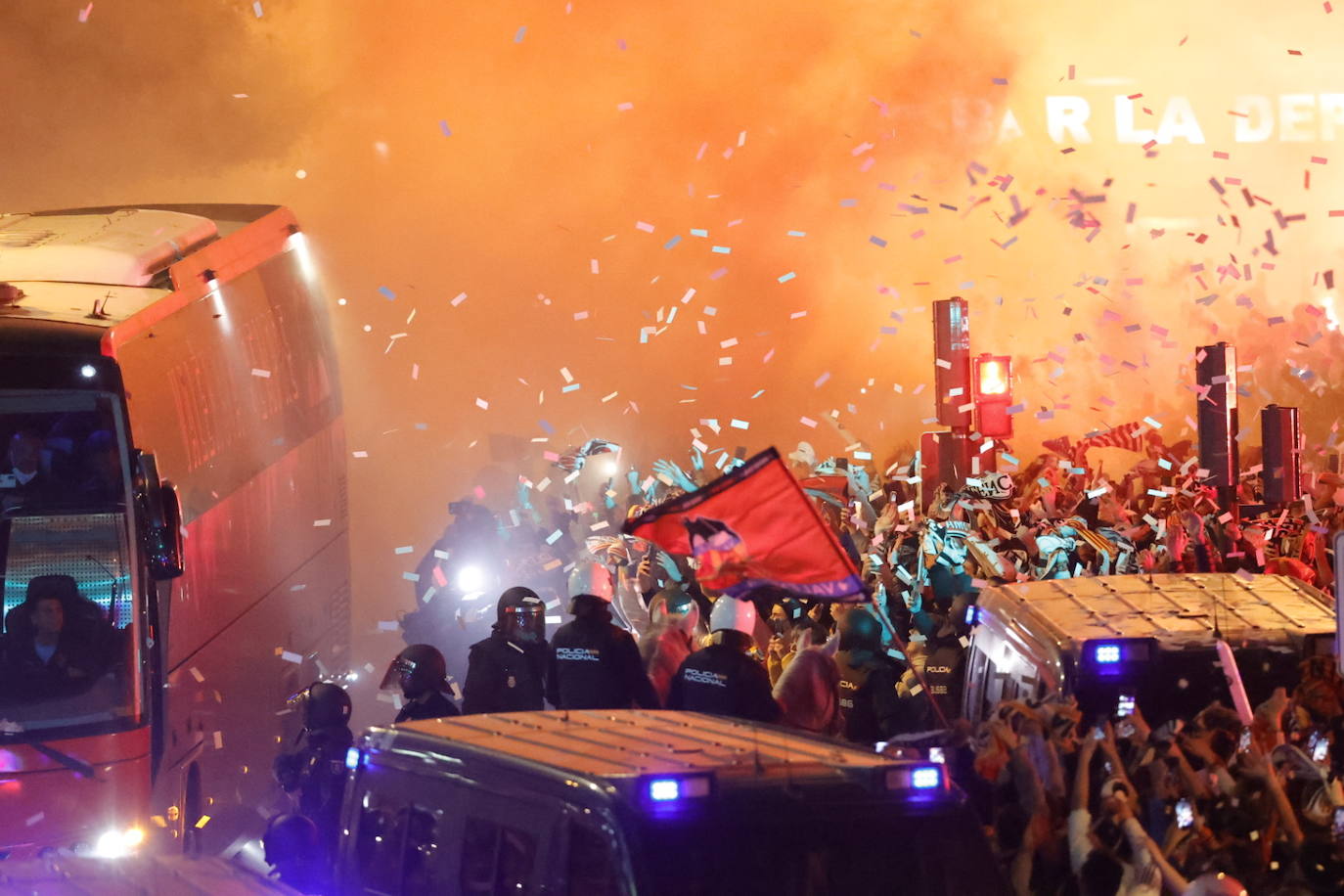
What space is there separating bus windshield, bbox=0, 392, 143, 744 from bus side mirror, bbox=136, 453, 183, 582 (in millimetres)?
78

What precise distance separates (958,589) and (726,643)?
9.71ft

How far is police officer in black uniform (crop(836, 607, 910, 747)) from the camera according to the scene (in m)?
8.00

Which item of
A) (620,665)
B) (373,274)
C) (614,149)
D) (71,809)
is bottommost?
(71,809)

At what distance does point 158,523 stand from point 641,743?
11.9ft

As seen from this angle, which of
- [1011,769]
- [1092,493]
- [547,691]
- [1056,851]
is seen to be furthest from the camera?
[1092,493]

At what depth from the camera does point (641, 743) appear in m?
4.72

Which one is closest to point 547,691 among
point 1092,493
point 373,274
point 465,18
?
point 1092,493

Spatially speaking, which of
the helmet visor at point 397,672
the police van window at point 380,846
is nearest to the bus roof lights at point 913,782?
the police van window at point 380,846

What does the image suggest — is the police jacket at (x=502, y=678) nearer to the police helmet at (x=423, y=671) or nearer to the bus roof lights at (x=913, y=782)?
the police helmet at (x=423, y=671)

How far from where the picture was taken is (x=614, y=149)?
21.0m

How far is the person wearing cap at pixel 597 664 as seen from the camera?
7.54 m

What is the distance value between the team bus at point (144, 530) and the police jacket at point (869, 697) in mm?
2955

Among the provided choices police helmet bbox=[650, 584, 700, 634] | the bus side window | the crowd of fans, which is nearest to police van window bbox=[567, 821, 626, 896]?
the crowd of fans

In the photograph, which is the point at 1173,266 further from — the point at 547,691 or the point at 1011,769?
the point at 1011,769
